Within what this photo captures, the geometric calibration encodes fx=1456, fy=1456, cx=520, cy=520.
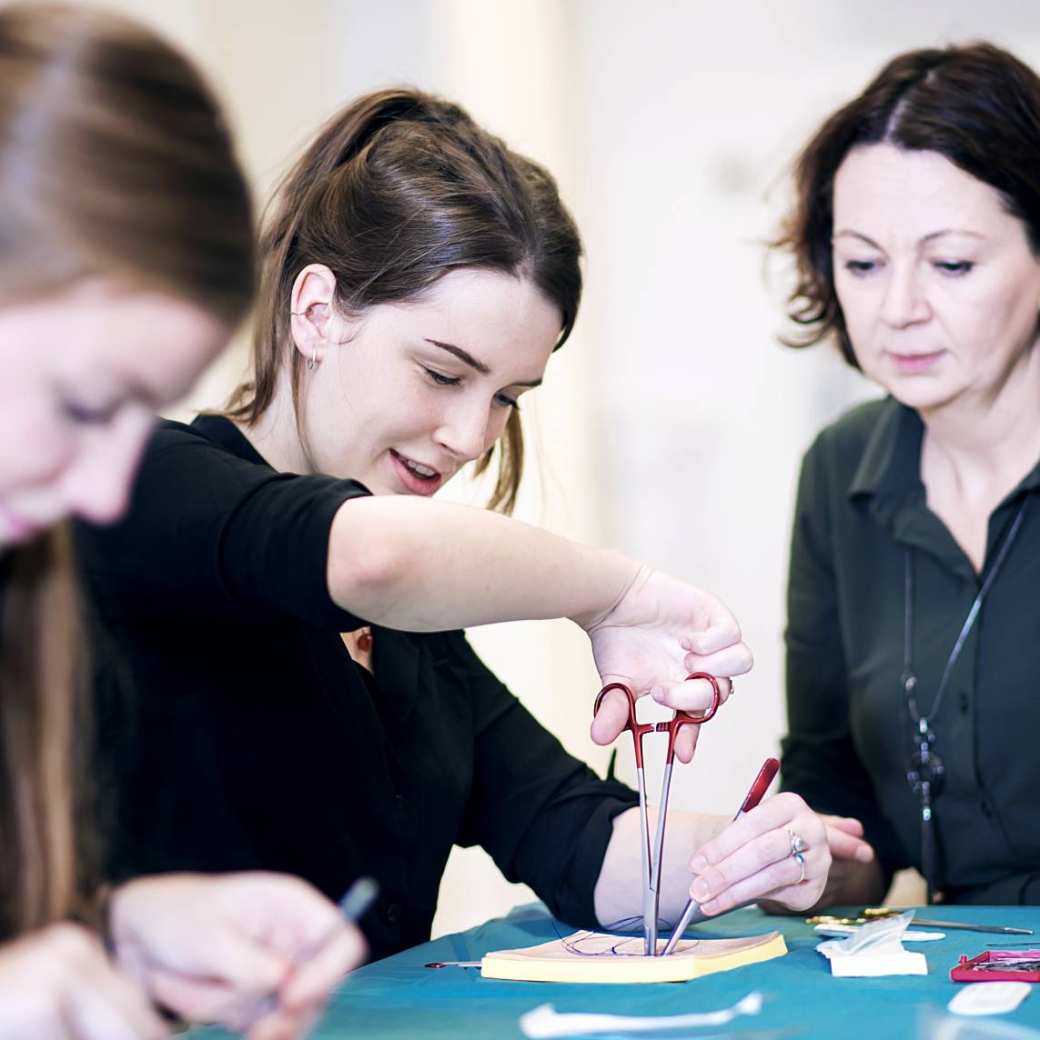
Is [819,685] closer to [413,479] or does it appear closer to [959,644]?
[959,644]

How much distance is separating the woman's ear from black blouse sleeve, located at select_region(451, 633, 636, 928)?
345mm

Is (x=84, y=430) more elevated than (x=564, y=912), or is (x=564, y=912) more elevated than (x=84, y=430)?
(x=84, y=430)

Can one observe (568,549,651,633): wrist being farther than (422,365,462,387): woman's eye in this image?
No

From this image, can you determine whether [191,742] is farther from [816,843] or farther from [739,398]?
[739,398]

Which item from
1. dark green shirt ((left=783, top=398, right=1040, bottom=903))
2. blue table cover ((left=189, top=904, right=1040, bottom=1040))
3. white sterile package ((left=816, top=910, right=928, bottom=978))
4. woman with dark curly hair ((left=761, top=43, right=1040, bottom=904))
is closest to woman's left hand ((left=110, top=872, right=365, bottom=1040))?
blue table cover ((left=189, top=904, right=1040, bottom=1040))

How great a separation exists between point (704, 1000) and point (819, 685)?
35.4 inches

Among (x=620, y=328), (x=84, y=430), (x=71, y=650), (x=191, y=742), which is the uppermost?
(x=620, y=328)

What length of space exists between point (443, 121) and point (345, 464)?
0.33 meters

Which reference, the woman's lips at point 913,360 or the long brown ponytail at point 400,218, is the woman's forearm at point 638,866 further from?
the woman's lips at point 913,360

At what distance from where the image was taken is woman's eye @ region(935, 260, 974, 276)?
1.55 meters

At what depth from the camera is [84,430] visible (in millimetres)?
665

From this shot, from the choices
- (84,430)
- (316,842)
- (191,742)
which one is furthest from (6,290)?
(316,842)

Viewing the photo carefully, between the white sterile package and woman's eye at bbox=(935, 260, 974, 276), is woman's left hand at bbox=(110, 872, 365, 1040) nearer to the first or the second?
the white sterile package

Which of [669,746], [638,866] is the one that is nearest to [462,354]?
[669,746]
